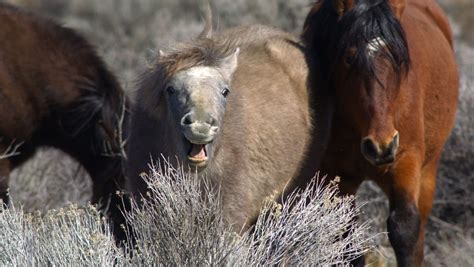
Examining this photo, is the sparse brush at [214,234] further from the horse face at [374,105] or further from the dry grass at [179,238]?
the horse face at [374,105]

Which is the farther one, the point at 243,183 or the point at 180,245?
the point at 243,183

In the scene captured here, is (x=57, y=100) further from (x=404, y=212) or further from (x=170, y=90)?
(x=404, y=212)

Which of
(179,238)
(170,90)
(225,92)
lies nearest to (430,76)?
(225,92)

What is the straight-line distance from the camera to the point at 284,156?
620 centimetres

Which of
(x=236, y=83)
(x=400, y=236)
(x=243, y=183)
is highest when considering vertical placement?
(x=236, y=83)

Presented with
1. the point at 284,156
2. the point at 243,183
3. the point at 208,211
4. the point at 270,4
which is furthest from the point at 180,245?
the point at 270,4

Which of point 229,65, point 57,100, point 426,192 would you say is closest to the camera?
point 229,65

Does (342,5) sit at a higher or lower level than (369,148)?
higher

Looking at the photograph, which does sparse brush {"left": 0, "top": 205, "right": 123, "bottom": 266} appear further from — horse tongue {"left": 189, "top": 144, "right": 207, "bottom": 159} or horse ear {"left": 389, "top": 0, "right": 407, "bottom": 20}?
horse ear {"left": 389, "top": 0, "right": 407, "bottom": 20}

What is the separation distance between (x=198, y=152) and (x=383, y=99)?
45.0 inches

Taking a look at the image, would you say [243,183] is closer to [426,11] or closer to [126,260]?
[126,260]

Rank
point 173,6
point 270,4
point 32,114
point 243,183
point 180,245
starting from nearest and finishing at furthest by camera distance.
Answer: point 180,245 → point 243,183 → point 32,114 → point 270,4 → point 173,6

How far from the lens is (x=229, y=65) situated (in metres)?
5.78

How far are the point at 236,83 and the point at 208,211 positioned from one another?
4.39 ft
